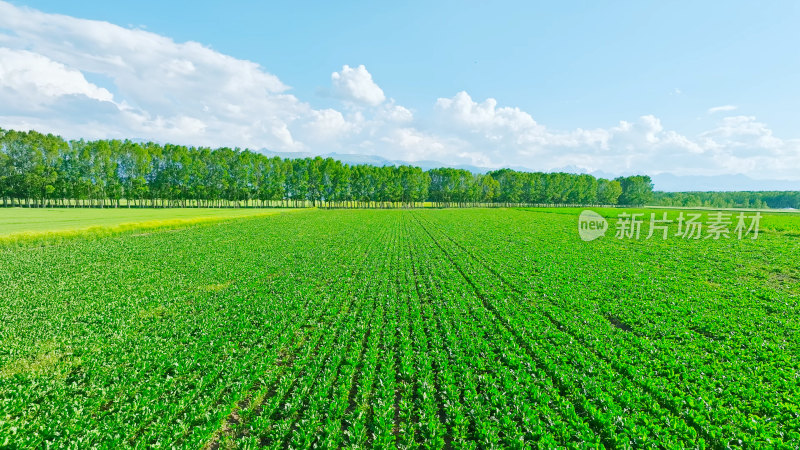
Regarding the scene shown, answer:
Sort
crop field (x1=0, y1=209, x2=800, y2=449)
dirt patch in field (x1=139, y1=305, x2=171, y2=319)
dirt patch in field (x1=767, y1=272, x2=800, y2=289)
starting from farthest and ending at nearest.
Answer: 1. dirt patch in field (x1=767, y1=272, x2=800, y2=289)
2. dirt patch in field (x1=139, y1=305, x2=171, y2=319)
3. crop field (x1=0, y1=209, x2=800, y2=449)

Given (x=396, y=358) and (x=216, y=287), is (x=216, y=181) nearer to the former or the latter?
→ (x=216, y=287)

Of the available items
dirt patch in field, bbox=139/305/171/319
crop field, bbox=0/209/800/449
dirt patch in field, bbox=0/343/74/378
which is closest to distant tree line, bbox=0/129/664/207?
crop field, bbox=0/209/800/449

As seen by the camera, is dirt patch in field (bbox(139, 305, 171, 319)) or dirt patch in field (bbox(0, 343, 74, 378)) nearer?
dirt patch in field (bbox(0, 343, 74, 378))

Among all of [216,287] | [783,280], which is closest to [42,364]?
[216,287]

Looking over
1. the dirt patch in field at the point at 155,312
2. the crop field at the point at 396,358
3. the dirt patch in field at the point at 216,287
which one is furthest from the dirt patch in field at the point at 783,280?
the dirt patch in field at the point at 155,312
